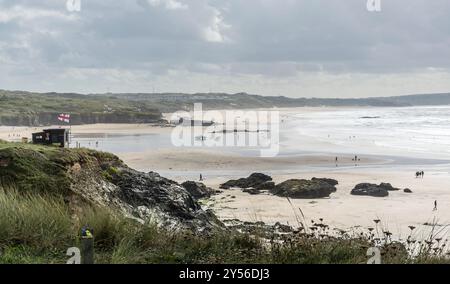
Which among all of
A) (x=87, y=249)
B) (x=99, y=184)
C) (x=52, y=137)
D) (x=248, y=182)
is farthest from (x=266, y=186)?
(x=87, y=249)

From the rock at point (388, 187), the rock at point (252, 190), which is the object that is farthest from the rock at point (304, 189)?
the rock at point (388, 187)

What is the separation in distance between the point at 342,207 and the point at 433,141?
39742 mm

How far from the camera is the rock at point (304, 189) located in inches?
1129

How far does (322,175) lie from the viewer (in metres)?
37.2

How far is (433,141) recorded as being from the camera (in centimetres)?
6047

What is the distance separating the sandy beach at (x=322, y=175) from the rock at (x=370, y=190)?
603 millimetres

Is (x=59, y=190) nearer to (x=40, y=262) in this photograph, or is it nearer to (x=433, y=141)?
(x=40, y=262)

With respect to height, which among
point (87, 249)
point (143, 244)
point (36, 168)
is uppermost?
point (36, 168)

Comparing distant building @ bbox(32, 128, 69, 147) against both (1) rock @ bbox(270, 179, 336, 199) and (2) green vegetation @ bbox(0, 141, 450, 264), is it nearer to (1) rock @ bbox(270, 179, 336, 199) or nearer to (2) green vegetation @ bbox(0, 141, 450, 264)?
(2) green vegetation @ bbox(0, 141, 450, 264)

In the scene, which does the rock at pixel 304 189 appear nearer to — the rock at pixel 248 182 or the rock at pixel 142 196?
the rock at pixel 248 182

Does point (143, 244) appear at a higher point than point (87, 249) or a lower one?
lower

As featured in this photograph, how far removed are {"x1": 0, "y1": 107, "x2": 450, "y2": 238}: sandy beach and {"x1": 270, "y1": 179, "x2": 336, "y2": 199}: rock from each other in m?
0.64

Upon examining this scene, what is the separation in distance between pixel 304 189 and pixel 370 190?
159 inches

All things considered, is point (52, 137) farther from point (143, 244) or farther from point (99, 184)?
point (143, 244)
